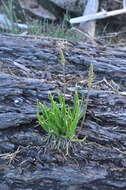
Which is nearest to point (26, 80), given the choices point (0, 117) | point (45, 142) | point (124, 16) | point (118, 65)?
point (0, 117)

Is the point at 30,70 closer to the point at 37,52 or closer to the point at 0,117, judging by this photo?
the point at 37,52

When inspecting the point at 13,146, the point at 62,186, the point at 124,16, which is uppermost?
the point at 124,16

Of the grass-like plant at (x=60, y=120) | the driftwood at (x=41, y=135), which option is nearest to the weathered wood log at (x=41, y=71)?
the driftwood at (x=41, y=135)

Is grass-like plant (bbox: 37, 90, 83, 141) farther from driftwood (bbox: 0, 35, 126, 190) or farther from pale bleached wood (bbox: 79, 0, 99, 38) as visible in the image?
pale bleached wood (bbox: 79, 0, 99, 38)

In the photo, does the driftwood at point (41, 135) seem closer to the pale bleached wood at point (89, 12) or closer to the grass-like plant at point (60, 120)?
the grass-like plant at point (60, 120)

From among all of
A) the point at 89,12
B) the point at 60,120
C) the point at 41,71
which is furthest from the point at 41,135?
the point at 89,12

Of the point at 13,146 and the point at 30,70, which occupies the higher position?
the point at 30,70
